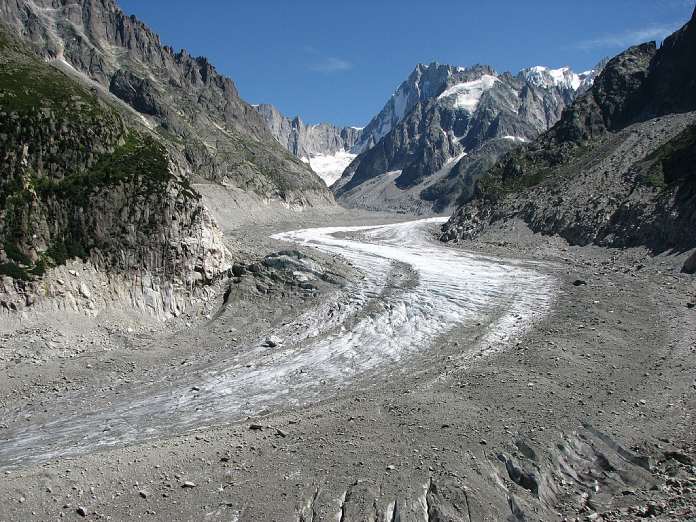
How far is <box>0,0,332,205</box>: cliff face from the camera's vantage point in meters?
116

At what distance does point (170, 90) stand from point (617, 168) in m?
122

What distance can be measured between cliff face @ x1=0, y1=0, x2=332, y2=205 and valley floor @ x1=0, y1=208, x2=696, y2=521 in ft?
260

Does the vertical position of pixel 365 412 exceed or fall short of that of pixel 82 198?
it falls short

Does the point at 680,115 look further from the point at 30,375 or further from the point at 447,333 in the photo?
the point at 30,375

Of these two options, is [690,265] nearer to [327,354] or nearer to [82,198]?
[327,354]

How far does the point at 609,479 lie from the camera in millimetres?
14914

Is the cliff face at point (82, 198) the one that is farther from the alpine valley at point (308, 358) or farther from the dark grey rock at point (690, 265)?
the dark grey rock at point (690, 265)

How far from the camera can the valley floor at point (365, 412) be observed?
13.8m

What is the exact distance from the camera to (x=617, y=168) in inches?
2414

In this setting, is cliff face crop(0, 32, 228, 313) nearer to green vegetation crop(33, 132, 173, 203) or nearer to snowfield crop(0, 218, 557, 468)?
green vegetation crop(33, 132, 173, 203)

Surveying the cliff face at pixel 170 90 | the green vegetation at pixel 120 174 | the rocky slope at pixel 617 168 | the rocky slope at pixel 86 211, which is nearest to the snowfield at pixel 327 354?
the rocky slope at pixel 86 211

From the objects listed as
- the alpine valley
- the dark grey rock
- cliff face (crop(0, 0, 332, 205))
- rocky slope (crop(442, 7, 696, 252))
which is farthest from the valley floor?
cliff face (crop(0, 0, 332, 205))

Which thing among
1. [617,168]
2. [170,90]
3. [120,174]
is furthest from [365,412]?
[170,90]

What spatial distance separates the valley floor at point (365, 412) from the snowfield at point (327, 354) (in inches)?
4.6
